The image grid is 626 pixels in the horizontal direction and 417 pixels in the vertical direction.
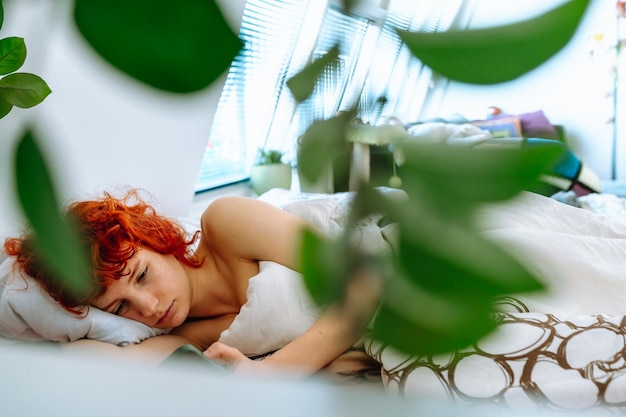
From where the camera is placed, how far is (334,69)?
91 millimetres

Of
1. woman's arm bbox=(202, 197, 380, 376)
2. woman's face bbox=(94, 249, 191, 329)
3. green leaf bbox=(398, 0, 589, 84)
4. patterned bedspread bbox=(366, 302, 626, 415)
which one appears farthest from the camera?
woman's face bbox=(94, 249, 191, 329)

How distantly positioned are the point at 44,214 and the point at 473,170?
0.22 ft

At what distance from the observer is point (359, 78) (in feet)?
0.30

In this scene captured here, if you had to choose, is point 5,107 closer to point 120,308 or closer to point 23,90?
point 23,90

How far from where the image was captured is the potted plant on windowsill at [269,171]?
0.10 meters

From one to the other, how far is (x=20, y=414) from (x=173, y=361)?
31 millimetres

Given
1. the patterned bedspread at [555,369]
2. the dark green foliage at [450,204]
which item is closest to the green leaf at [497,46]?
the dark green foliage at [450,204]

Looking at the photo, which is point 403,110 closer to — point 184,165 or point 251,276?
point 184,165

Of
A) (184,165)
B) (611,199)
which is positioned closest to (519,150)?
(184,165)

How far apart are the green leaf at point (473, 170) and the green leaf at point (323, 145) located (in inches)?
0.6

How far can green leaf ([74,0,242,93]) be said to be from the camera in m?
0.08

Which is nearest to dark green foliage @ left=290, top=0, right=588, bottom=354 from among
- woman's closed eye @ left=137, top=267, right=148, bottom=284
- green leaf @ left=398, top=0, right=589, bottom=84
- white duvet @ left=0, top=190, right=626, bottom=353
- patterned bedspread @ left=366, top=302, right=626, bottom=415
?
green leaf @ left=398, top=0, right=589, bottom=84

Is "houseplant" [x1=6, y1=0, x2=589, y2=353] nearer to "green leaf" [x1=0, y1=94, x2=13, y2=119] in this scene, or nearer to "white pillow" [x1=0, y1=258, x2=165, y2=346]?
"green leaf" [x1=0, y1=94, x2=13, y2=119]

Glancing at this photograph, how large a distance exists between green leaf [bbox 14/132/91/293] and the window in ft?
0.10
